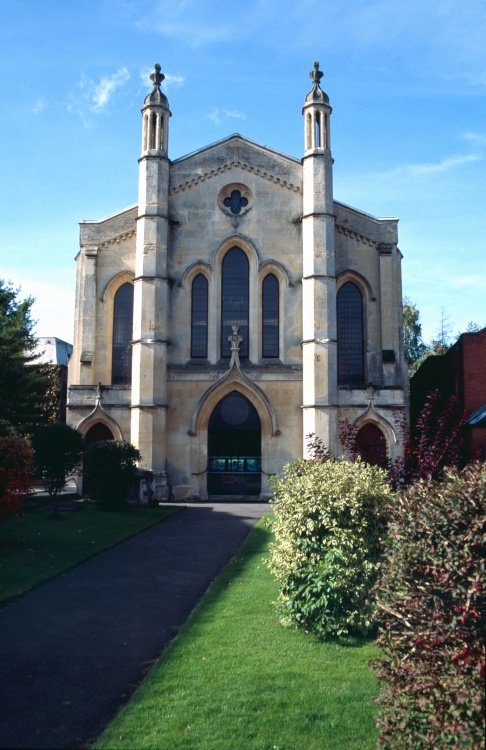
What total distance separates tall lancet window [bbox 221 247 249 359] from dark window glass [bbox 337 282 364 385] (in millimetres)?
4089

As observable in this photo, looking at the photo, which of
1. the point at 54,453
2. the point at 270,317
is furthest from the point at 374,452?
the point at 270,317

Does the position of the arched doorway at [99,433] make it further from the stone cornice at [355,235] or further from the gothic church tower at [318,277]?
the stone cornice at [355,235]

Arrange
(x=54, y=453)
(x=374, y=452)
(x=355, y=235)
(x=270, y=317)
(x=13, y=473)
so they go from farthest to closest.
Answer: (x=355, y=235) → (x=270, y=317) → (x=54, y=453) → (x=13, y=473) → (x=374, y=452)

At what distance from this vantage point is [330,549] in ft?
28.7

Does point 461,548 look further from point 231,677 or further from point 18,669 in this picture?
point 18,669

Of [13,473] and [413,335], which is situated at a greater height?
[413,335]

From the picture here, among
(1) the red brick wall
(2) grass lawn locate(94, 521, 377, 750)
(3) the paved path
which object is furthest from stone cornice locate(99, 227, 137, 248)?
(2) grass lawn locate(94, 521, 377, 750)

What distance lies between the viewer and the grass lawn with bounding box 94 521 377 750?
5.70m

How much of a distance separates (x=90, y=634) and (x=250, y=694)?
9.58ft

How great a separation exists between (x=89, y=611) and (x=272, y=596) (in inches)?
110

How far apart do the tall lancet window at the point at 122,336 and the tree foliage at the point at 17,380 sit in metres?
3.81

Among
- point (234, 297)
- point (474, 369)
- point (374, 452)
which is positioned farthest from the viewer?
point (234, 297)

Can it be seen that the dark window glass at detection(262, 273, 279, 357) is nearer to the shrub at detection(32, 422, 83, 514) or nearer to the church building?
the church building

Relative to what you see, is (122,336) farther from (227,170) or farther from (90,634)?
(90,634)
